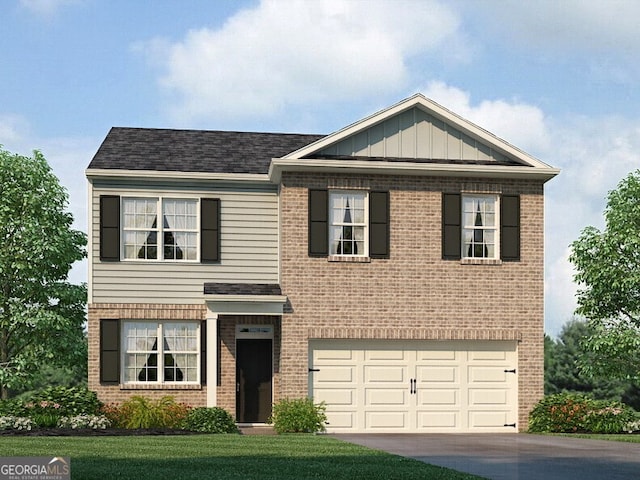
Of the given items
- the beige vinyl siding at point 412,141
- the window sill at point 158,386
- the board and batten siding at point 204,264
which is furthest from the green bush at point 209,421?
the beige vinyl siding at point 412,141

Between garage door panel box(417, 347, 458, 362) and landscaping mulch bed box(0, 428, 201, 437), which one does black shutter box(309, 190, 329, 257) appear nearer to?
garage door panel box(417, 347, 458, 362)

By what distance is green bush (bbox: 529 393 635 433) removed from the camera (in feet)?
91.0

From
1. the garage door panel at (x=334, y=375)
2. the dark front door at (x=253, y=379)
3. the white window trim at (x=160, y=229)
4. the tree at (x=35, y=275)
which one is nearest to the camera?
the garage door panel at (x=334, y=375)

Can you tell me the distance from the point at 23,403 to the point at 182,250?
5610mm

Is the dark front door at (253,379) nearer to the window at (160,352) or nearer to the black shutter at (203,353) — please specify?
the black shutter at (203,353)

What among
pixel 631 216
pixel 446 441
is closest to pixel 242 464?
pixel 446 441

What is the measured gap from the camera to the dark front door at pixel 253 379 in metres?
29.4

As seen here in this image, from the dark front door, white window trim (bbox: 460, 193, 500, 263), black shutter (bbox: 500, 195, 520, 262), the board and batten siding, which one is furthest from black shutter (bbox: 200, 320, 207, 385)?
black shutter (bbox: 500, 195, 520, 262)

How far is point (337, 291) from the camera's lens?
92.5 ft

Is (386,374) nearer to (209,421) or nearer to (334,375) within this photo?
(334,375)

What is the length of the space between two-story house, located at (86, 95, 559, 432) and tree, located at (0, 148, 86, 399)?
344 cm

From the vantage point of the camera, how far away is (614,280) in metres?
32.6

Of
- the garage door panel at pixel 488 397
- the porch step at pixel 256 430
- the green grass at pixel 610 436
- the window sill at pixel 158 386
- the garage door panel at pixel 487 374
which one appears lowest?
the porch step at pixel 256 430

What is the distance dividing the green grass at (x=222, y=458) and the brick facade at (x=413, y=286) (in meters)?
4.03
